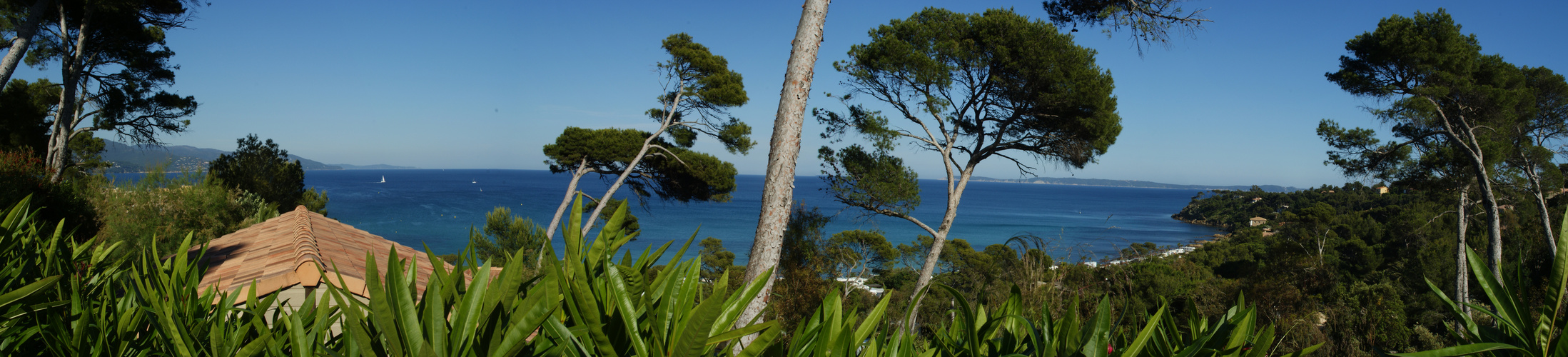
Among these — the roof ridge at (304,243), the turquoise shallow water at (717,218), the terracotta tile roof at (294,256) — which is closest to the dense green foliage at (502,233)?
the terracotta tile roof at (294,256)

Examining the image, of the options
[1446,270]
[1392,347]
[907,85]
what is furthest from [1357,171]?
[907,85]

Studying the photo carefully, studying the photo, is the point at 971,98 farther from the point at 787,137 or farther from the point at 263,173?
the point at 263,173

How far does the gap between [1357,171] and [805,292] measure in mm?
9774

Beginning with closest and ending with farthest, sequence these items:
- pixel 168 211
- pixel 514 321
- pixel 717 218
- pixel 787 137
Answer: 1. pixel 514 321
2. pixel 787 137
3. pixel 168 211
4. pixel 717 218

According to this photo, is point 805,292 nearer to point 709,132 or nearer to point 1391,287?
point 709,132

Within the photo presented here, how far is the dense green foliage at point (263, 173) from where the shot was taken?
1319 centimetres

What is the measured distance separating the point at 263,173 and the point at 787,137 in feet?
49.7

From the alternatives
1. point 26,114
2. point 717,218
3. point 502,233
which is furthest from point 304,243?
point 717,218

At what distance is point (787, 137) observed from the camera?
397cm

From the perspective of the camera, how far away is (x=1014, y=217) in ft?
200

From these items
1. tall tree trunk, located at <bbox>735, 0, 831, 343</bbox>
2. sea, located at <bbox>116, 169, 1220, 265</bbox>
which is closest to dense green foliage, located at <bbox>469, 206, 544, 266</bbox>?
sea, located at <bbox>116, 169, 1220, 265</bbox>

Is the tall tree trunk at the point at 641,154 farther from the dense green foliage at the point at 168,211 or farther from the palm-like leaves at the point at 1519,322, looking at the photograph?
the palm-like leaves at the point at 1519,322

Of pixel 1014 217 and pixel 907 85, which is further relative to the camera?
pixel 1014 217

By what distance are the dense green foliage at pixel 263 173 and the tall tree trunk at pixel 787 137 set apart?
13.0 meters
